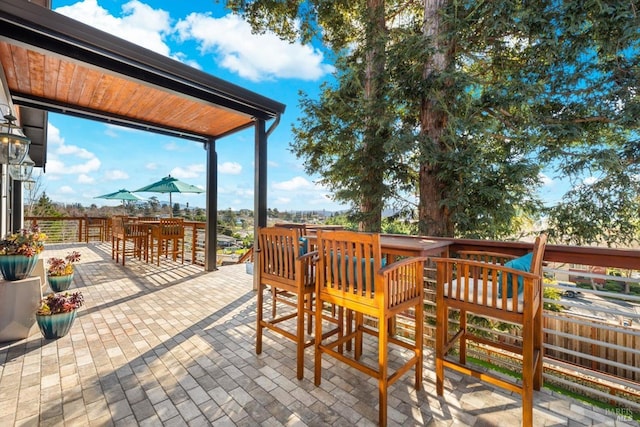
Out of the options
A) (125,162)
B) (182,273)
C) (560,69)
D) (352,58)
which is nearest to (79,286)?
(182,273)

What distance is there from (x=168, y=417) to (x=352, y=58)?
5.87 meters

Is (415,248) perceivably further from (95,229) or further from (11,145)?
(95,229)

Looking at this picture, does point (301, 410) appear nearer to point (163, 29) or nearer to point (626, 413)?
point (626, 413)

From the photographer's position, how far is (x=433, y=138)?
14.3ft

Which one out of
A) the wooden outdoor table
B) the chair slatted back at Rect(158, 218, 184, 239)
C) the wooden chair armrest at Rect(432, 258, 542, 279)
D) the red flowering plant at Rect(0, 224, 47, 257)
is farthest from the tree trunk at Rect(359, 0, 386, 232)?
the red flowering plant at Rect(0, 224, 47, 257)

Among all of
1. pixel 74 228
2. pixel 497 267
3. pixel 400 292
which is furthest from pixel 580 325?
pixel 74 228

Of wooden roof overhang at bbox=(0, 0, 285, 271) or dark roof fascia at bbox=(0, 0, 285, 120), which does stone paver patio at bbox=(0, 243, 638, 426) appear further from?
dark roof fascia at bbox=(0, 0, 285, 120)

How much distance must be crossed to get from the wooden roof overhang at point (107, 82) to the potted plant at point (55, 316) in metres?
2.28

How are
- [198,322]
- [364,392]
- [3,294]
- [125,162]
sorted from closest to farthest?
[364,392]
[3,294]
[198,322]
[125,162]

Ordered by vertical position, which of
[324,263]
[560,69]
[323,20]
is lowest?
[324,263]

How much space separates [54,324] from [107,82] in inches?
107

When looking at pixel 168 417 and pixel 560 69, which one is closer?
pixel 168 417

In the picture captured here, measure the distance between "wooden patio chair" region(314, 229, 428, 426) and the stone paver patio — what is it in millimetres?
222

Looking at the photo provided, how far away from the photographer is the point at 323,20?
20.2 ft
